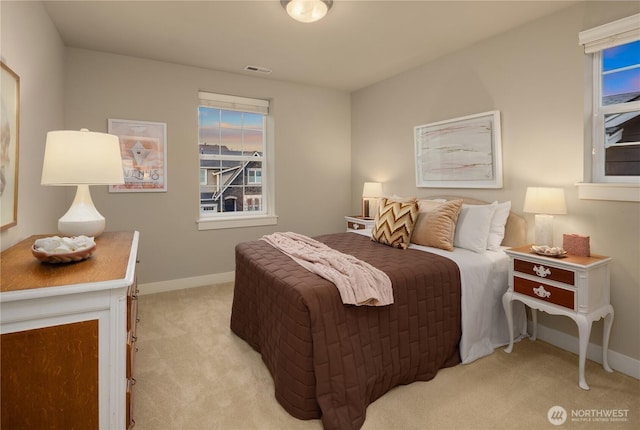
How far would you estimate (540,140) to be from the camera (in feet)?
8.82

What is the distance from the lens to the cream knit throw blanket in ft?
5.95

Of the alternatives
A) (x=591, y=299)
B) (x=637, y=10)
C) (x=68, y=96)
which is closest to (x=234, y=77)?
(x=68, y=96)

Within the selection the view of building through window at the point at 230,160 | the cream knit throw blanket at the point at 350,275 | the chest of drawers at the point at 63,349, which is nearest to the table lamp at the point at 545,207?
the cream knit throw blanket at the point at 350,275

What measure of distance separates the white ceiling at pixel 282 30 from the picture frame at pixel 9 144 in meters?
1.16

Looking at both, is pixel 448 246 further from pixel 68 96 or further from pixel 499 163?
Answer: pixel 68 96

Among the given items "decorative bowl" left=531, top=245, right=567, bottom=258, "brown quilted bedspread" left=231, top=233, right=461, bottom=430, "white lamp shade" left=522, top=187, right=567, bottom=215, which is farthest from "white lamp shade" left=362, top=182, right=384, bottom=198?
"decorative bowl" left=531, top=245, right=567, bottom=258

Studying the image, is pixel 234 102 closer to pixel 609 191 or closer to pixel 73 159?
pixel 73 159

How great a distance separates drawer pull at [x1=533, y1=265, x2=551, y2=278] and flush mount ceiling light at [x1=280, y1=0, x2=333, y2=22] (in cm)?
234

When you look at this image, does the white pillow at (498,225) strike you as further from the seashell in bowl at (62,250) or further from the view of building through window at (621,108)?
the seashell in bowl at (62,250)

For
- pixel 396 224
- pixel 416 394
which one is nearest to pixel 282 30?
pixel 396 224

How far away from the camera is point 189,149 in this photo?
387 cm

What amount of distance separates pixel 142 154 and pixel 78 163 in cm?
205

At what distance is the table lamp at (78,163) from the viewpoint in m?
1.70

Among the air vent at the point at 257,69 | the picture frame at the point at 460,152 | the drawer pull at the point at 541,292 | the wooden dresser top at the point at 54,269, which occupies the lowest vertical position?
the drawer pull at the point at 541,292
